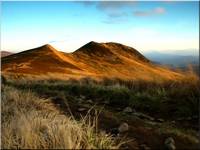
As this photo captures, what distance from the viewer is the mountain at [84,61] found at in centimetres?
2830

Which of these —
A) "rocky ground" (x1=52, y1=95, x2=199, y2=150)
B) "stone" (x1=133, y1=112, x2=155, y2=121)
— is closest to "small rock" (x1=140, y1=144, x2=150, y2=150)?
"rocky ground" (x1=52, y1=95, x2=199, y2=150)

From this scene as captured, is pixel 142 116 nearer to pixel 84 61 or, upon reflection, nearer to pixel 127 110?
pixel 127 110

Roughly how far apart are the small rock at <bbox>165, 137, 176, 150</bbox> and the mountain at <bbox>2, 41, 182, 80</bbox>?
2184 centimetres

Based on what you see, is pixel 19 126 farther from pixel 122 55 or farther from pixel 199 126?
pixel 122 55

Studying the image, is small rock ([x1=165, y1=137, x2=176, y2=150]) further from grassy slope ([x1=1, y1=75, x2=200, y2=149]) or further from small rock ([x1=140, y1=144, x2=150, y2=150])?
small rock ([x1=140, y1=144, x2=150, y2=150])

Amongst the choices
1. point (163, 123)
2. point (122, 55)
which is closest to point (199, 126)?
point (163, 123)

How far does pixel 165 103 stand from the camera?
813 cm

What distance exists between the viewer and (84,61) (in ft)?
Answer: 107

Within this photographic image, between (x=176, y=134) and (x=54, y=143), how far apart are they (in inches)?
70.4

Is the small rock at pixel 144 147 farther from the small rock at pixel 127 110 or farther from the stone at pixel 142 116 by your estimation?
the small rock at pixel 127 110

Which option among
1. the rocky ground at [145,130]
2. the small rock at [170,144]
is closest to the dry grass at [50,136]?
the rocky ground at [145,130]

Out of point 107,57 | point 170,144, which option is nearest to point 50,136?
point 170,144

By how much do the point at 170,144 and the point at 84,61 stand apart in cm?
2772

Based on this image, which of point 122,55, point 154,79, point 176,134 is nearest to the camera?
point 176,134
